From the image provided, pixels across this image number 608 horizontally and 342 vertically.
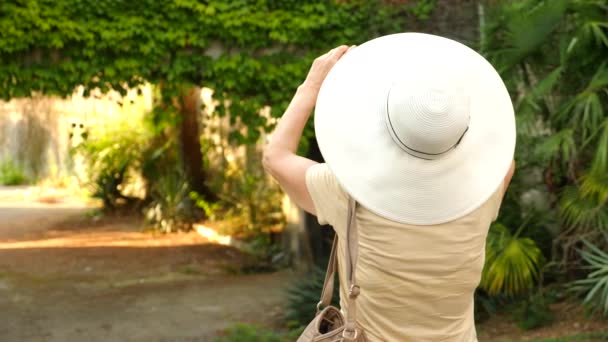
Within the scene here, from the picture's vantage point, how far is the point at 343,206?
78.5 inches

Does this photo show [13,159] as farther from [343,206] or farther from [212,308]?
[343,206]

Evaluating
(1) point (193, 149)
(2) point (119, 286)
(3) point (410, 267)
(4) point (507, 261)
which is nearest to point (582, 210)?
(4) point (507, 261)

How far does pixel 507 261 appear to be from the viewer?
289 inches

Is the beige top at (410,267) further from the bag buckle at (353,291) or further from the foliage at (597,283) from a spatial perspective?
the foliage at (597,283)

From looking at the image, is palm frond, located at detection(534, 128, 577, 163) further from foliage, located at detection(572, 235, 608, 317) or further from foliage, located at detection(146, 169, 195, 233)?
foliage, located at detection(146, 169, 195, 233)

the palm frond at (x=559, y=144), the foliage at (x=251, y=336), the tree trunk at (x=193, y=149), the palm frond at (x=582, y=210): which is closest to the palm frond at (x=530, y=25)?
the palm frond at (x=559, y=144)

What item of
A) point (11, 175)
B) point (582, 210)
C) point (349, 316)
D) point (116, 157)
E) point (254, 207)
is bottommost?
point (11, 175)

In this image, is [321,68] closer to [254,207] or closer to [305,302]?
[305,302]

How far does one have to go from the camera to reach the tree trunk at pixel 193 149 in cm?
1453

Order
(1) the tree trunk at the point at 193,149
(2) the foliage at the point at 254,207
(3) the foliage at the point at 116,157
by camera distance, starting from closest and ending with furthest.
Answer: (2) the foliage at the point at 254,207 < (1) the tree trunk at the point at 193,149 < (3) the foliage at the point at 116,157

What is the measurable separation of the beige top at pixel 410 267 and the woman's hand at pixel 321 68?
0.28 metres

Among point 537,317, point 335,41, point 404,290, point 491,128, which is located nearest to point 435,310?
point 404,290

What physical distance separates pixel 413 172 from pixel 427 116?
139 millimetres

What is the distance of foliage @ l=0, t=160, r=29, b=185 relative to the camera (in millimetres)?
20938
